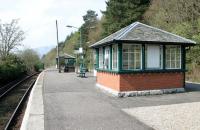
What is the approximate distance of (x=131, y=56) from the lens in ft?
50.5

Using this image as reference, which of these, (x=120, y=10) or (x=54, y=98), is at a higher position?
(x=120, y=10)

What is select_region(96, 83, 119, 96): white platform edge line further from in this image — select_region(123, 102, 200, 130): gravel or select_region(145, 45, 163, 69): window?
select_region(123, 102, 200, 130): gravel

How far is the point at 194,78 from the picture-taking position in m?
24.4

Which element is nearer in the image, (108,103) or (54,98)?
(108,103)

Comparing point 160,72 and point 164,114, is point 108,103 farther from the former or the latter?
point 160,72

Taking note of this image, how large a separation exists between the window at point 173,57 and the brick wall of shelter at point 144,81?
17.0 inches

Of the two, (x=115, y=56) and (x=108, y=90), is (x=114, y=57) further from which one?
(x=108, y=90)

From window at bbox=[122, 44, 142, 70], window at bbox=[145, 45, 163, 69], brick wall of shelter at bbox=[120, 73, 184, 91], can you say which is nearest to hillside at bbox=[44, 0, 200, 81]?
brick wall of shelter at bbox=[120, 73, 184, 91]

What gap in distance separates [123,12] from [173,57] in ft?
91.5

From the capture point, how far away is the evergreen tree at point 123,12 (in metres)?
41.8

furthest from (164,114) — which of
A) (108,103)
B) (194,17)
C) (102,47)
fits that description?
(194,17)

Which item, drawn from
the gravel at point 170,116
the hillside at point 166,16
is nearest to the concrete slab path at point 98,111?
the gravel at point 170,116

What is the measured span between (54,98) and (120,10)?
30.5m

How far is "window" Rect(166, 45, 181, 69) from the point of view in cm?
1622
